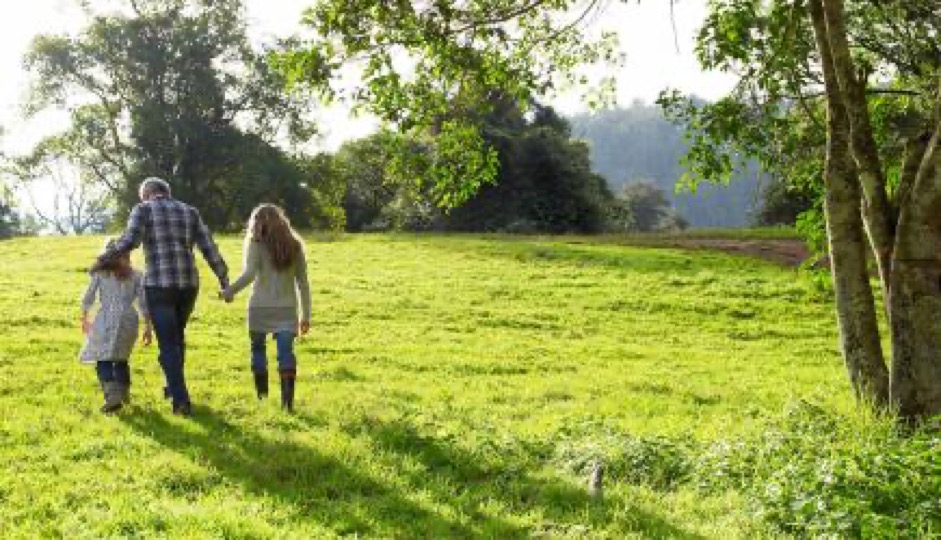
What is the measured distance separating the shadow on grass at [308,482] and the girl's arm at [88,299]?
1.51 m

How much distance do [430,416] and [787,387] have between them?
24.5ft

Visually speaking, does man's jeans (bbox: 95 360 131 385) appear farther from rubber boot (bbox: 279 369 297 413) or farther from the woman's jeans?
rubber boot (bbox: 279 369 297 413)

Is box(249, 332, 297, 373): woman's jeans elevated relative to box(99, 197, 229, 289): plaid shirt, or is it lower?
lower

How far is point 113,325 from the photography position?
10.5 meters

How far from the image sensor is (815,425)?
8.44 m

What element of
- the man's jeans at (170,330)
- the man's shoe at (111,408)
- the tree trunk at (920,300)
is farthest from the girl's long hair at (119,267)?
the tree trunk at (920,300)

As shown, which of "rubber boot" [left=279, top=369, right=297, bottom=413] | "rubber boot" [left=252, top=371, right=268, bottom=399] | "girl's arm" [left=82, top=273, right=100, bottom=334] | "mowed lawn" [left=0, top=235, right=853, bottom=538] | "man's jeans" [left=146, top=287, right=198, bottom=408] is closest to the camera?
"mowed lawn" [left=0, top=235, right=853, bottom=538]

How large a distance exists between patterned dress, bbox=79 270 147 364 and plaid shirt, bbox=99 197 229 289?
49cm

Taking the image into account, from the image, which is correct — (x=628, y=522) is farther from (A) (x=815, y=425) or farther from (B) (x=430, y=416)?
(B) (x=430, y=416)

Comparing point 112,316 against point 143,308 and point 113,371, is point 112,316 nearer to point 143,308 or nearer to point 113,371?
point 143,308

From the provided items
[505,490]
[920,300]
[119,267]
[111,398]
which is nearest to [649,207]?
[119,267]

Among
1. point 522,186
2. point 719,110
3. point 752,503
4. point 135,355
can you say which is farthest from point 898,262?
point 522,186

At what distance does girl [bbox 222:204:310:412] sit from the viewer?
10.3m

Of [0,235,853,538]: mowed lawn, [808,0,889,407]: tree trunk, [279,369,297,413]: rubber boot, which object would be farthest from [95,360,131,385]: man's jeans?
[808,0,889,407]: tree trunk
